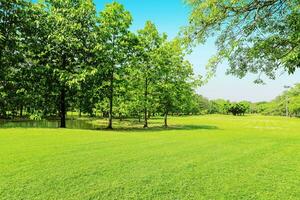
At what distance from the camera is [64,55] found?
29125 millimetres

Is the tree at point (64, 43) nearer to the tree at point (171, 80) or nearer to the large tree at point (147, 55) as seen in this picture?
the large tree at point (147, 55)

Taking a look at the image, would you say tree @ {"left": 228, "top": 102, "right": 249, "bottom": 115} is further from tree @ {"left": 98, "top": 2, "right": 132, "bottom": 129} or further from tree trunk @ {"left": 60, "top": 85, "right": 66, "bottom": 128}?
tree trunk @ {"left": 60, "top": 85, "right": 66, "bottom": 128}

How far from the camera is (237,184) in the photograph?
8820 mm

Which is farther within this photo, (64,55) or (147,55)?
(147,55)

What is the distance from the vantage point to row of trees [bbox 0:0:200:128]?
2739cm

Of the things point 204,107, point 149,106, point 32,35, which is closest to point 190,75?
point 149,106

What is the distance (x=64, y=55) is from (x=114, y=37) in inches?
219

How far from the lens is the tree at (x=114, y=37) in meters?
29.7

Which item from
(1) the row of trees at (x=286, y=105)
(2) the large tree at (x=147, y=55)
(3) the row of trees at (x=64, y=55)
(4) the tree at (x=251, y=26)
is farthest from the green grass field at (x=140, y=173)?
(1) the row of trees at (x=286, y=105)

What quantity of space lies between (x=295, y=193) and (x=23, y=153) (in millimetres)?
10294

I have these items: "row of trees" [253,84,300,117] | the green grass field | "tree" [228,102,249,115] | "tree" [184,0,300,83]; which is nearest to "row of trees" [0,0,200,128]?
the green grass field

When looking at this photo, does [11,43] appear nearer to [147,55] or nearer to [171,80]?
[147,55]

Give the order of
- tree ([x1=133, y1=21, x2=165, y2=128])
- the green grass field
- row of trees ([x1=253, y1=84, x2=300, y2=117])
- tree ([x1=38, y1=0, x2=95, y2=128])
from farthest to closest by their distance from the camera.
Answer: row of trees ([x1=253, y1=84, x2=300, y2=117]) → tree ([x1=133, y1=21, x2=165, y2=128]) → tree ([x1=38, y1=0, x2=95, y2=128]) → the green grass field

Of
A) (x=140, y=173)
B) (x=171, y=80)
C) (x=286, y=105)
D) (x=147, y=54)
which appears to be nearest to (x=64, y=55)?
(x=147, y=54)
